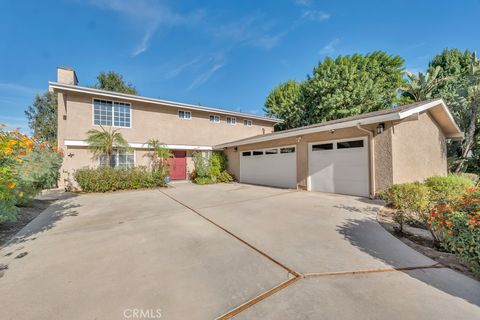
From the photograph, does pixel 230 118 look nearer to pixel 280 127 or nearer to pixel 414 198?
pixel 280 127

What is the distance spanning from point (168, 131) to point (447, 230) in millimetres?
13689

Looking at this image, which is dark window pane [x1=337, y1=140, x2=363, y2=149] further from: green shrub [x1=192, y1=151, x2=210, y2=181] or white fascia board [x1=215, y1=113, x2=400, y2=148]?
green shrub [x1=192, y1=151, x2=210, y2=181]

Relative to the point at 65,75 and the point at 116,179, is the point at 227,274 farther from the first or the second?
the point at 65,75

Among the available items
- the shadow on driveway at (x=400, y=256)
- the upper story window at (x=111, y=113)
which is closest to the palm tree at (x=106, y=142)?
the upper story window at (x=111, y=113)

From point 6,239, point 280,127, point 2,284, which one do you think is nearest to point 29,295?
point 2,284

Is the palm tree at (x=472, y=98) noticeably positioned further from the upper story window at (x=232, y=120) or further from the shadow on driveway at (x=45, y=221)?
the shadow on driveway at (x=45, y=221)

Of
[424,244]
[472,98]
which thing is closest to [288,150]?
[424,244]

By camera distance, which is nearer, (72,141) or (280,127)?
(72,141)

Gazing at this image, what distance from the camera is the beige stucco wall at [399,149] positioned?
22.9ft

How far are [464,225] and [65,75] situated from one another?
1699cm

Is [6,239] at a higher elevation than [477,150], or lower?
lower

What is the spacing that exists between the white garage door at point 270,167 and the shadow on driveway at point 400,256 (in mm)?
5611

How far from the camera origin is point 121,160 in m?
11.9

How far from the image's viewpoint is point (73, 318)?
1.89 meters
